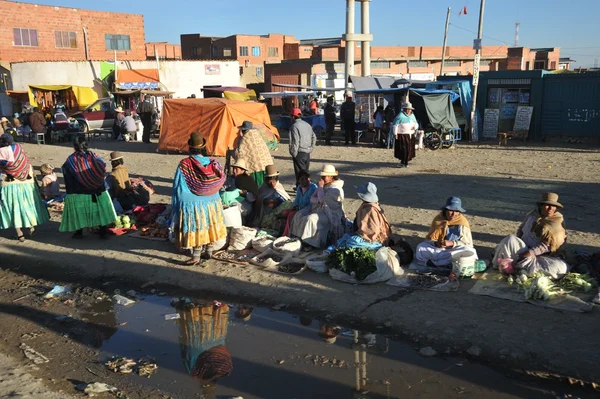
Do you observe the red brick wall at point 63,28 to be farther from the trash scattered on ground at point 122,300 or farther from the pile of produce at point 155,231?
the trash scattered on ground at point 122,300

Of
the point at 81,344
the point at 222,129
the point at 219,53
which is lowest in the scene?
the point at 81,344

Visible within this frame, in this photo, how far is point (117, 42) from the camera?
1606 inches

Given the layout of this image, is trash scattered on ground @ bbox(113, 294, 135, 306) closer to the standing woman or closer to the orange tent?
the standing woman

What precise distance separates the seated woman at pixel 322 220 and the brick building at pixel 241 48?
1832 inches

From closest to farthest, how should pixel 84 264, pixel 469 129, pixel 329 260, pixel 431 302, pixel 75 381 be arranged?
1. pixel 75 381
2. pixel 431 302
3. pixel 329 260
4. pixel 84 264
5. pixel 469 129

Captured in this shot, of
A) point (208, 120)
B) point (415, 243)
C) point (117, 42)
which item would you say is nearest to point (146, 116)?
point (208, 120)

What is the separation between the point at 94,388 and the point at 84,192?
4.04 metres

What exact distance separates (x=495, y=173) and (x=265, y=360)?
30.1ft

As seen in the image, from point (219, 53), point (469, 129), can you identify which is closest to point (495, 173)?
point (469, 129)

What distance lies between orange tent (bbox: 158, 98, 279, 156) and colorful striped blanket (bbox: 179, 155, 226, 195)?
9.52 metres

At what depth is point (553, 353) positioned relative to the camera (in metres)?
4.24

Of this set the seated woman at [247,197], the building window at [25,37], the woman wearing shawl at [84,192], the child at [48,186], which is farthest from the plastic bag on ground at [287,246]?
the building window at [25,37]

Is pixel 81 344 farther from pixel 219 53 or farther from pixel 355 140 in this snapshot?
pixel 219 53

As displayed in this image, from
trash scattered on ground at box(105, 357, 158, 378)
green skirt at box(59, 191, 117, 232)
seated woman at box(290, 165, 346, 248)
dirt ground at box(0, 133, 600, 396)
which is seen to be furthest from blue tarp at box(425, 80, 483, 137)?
trash scattered on ground at box(105, 357, 158, 378)
